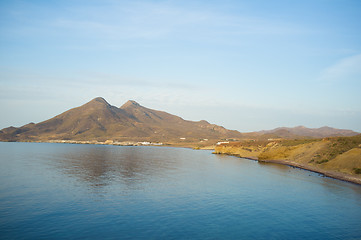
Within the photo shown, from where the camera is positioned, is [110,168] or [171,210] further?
[110,168]

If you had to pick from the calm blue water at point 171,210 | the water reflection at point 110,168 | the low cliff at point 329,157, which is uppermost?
the low cliff at point 329,157

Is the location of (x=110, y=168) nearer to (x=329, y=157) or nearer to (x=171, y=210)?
(x=171, y=210)

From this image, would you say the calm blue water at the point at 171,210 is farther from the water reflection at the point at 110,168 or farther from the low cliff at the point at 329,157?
the low cliff at the point at 329,157

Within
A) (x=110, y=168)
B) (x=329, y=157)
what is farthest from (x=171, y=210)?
(x=329, y=157)

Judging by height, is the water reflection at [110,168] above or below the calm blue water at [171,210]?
above

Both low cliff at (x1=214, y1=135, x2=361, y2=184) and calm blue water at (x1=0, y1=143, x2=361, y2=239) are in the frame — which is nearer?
calm blue water at (x1=0, y1=143, x2=361, y2=239)

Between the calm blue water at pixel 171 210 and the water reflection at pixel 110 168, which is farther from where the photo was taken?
the water reflection at pixel 110 168

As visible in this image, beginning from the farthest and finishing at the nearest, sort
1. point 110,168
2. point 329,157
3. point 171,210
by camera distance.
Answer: point 329,157
point 110,168
point 171,210

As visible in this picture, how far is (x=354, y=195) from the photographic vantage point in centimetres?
3828

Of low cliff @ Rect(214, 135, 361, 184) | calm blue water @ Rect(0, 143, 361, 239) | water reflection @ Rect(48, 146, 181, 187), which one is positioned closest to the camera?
calm blue water @ Rect(0, 143, 361, 239)

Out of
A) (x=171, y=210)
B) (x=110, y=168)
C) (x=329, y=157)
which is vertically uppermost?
(x=329, y=157)

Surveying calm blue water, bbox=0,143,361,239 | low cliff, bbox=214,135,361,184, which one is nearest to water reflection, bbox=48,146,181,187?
calm blue water, bbox=0,143,361,239

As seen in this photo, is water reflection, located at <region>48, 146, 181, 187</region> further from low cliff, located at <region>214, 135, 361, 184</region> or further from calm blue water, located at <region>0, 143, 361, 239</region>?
low cliff, located at <region>214, 135, 361, 184</region>

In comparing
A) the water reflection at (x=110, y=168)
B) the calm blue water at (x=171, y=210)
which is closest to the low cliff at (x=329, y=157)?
the calm blue water at (x=171, y=210)
